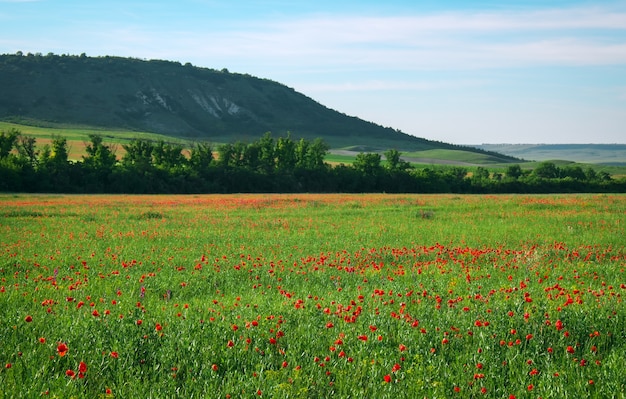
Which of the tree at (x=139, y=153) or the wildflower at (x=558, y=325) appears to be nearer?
the wildflower at (x=558, y=325)

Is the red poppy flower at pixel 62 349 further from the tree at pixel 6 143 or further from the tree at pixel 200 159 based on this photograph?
the tree at pixel 200 159

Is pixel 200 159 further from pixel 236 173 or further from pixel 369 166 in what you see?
pixel 369 166

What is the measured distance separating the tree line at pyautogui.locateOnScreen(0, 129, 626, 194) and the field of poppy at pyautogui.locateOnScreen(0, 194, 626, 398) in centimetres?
4327

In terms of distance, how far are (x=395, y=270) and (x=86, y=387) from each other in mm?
8908

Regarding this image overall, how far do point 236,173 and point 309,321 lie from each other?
61976 millimetres

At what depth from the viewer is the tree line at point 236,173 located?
2357 inches

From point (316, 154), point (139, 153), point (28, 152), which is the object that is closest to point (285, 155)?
point (316, 154)

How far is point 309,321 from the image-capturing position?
27.5ft

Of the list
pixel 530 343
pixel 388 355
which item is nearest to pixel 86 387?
pixel 388 355

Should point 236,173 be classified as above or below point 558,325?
below

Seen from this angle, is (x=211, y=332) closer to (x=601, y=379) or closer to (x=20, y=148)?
(x=601, y=379)

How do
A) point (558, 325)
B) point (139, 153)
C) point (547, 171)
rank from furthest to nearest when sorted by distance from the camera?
1. point (547, 171)
2. point (139, 153)
3. point (558, 325)

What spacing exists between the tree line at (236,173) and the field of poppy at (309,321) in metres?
43.3

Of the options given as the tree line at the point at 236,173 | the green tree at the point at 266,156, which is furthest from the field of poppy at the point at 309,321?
the green tree at the point at 266,156
